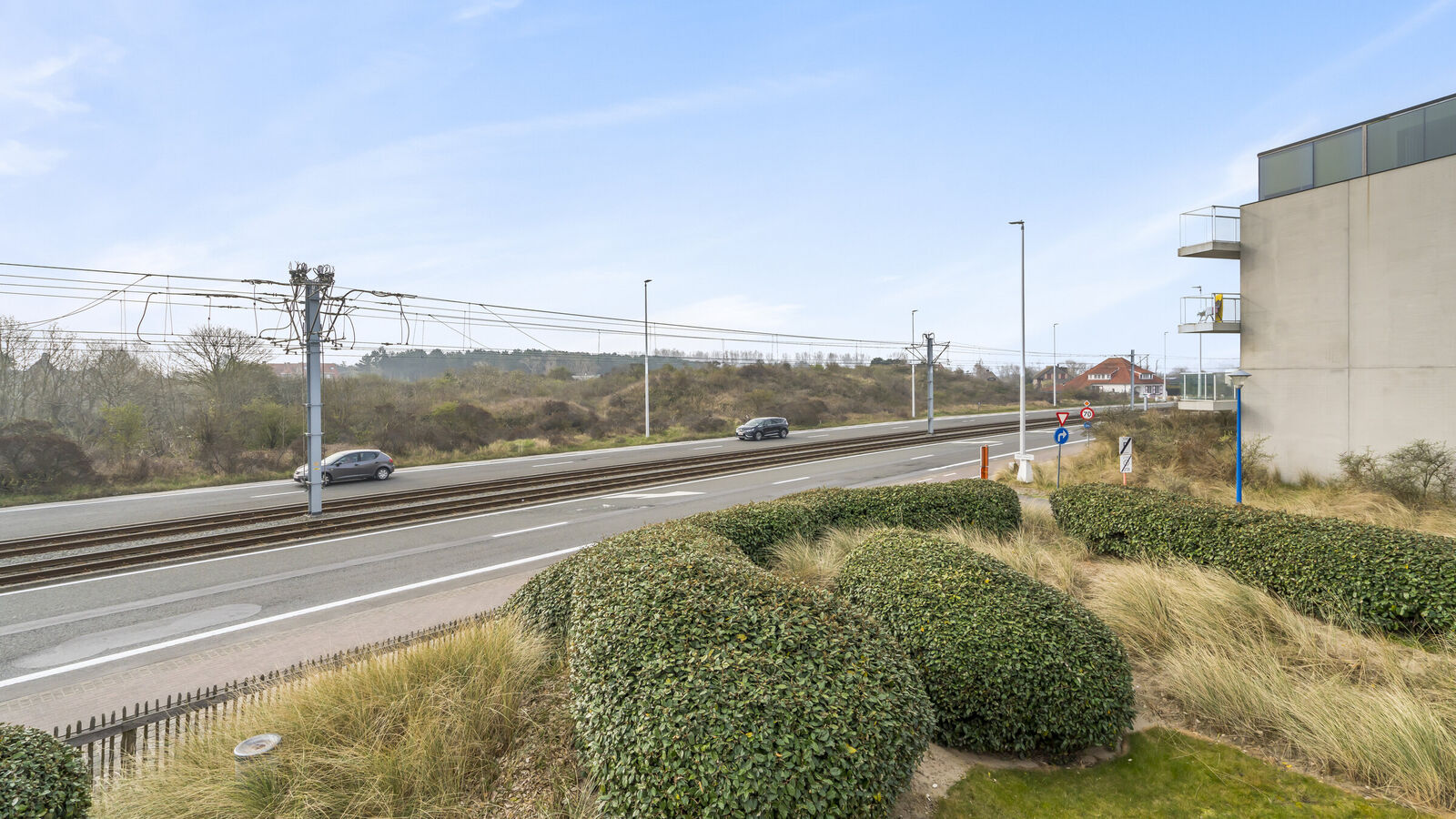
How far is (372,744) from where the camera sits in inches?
175

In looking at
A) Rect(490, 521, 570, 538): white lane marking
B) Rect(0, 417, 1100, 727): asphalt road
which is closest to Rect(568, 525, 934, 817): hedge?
Rect(0, 417, 1100, 727): asphalt road

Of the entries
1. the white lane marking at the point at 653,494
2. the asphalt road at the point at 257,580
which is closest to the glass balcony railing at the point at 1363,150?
the asphalt road at the point at 257,580

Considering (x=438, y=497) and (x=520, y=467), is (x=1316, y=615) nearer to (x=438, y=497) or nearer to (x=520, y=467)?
(x=438, y=497)

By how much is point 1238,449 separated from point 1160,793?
47.3 feet

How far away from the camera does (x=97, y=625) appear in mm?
9039

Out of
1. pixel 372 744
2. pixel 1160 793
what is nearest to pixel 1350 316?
pixel 1160 793

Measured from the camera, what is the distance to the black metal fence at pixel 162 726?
177 inches

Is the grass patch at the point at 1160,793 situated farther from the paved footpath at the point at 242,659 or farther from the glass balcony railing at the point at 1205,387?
the glass balcony railing at the point at 1205,387

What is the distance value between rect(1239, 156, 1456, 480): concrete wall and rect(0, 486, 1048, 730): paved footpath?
2151 cm

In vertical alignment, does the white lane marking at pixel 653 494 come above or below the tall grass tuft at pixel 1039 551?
below

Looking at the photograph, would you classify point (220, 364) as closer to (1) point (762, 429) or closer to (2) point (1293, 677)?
(1) point (762, 429)

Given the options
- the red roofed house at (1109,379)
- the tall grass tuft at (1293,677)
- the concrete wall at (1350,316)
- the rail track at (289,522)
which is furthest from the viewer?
the red roofed house at (1109,379)

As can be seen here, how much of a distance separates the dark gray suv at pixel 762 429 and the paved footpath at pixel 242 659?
93.3 ft

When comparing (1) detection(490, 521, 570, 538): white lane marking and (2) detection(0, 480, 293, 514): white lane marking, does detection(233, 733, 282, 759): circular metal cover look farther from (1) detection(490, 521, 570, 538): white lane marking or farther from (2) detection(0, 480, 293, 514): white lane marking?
(2) detection(0, 480, 293, 514): white lane marking
